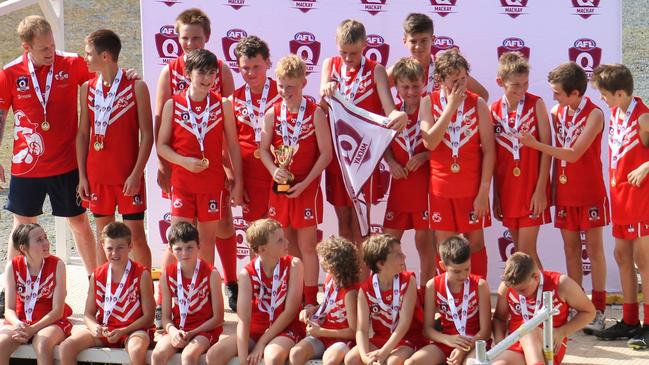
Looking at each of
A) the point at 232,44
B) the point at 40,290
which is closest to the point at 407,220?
the point at 232,44

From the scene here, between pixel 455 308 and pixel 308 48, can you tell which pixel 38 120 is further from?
pixel 455 308

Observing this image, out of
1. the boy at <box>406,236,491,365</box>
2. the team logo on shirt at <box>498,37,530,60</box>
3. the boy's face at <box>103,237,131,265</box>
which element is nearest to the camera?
the boy at <box>406,236,491,365</box>

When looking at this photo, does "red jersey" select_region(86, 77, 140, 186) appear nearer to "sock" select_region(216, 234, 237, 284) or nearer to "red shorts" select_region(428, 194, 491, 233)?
"sock" select_region(216, 234, 237, 284)

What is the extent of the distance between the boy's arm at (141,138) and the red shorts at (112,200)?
7cm

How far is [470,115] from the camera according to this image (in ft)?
21.6

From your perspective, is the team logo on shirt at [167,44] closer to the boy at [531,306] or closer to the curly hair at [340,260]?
the curly hair at [340,260]

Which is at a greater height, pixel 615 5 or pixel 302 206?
pixel 615 5

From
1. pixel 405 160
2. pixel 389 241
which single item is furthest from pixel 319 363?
pixel 405 160

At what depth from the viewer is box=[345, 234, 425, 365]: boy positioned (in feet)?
19.6

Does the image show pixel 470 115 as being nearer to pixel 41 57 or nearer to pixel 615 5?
pixel 615 5

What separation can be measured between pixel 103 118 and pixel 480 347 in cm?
336

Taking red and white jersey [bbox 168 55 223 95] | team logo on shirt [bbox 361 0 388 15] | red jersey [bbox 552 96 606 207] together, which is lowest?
red jersey [bbox 552 96 606 207]

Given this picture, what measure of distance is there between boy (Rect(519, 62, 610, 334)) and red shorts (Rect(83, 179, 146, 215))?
8.00 ft

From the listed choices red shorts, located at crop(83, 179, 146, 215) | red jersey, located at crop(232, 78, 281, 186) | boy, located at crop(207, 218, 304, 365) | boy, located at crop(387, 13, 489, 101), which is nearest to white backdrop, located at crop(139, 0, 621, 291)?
boy, located at crop(387, 13, 489, 101)
